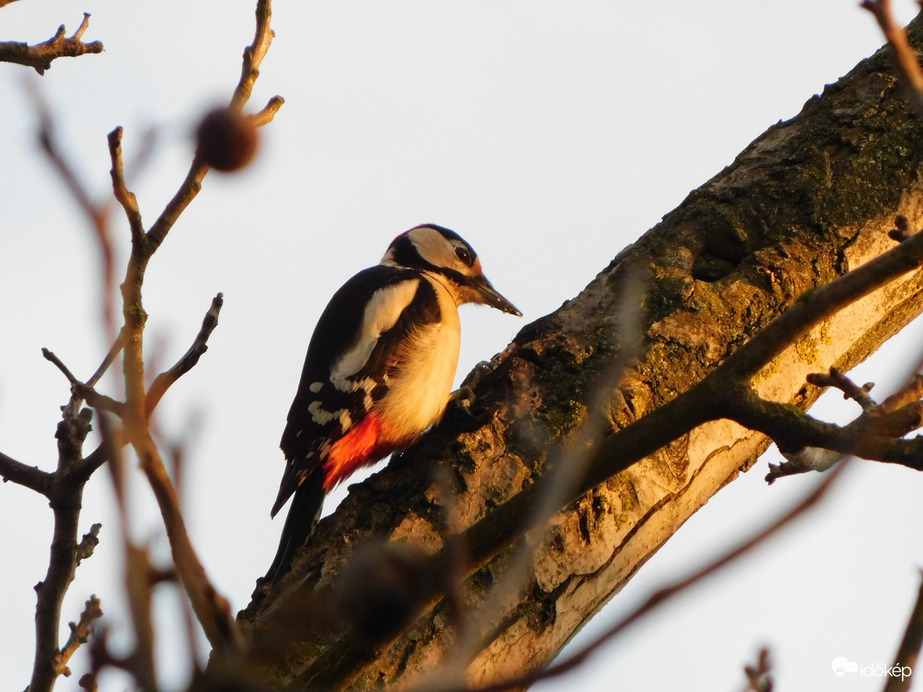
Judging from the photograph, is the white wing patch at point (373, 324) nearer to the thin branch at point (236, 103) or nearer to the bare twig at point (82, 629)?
the bare twig at point (82, 629)

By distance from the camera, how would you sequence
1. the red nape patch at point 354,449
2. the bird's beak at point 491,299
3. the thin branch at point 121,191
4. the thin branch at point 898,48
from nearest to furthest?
the thin branch at point 898,48 → the thin branch at point 121,191 → the red nape patch at point 354,449 → the bird's beak at point 491,299

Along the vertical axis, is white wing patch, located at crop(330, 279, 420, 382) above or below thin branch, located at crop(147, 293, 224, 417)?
above

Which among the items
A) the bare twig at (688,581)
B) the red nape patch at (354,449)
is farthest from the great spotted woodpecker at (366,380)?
the bare twig at (688,581)

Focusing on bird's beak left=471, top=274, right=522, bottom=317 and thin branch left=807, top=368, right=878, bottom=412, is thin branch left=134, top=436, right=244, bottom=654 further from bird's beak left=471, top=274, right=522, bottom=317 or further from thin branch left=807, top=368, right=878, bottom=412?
bird's beak left=471, top=274, right=522, bottom=317

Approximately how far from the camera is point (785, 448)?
1976 mm

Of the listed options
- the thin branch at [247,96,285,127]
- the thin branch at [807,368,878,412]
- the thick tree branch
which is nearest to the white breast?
the thin branch at [807,368,878,412]

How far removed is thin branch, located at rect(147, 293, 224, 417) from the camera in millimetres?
1204

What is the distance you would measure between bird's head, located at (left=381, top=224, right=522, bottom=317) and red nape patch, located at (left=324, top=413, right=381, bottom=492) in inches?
49.8

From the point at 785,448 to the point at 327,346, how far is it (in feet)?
8.50

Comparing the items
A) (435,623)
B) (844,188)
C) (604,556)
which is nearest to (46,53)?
(435,623)

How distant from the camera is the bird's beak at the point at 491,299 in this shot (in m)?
5.10

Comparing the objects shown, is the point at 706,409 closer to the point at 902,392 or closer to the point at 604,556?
the point at 902,392

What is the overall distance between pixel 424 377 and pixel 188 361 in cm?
266

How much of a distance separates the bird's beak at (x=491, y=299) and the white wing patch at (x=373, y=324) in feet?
2.29
